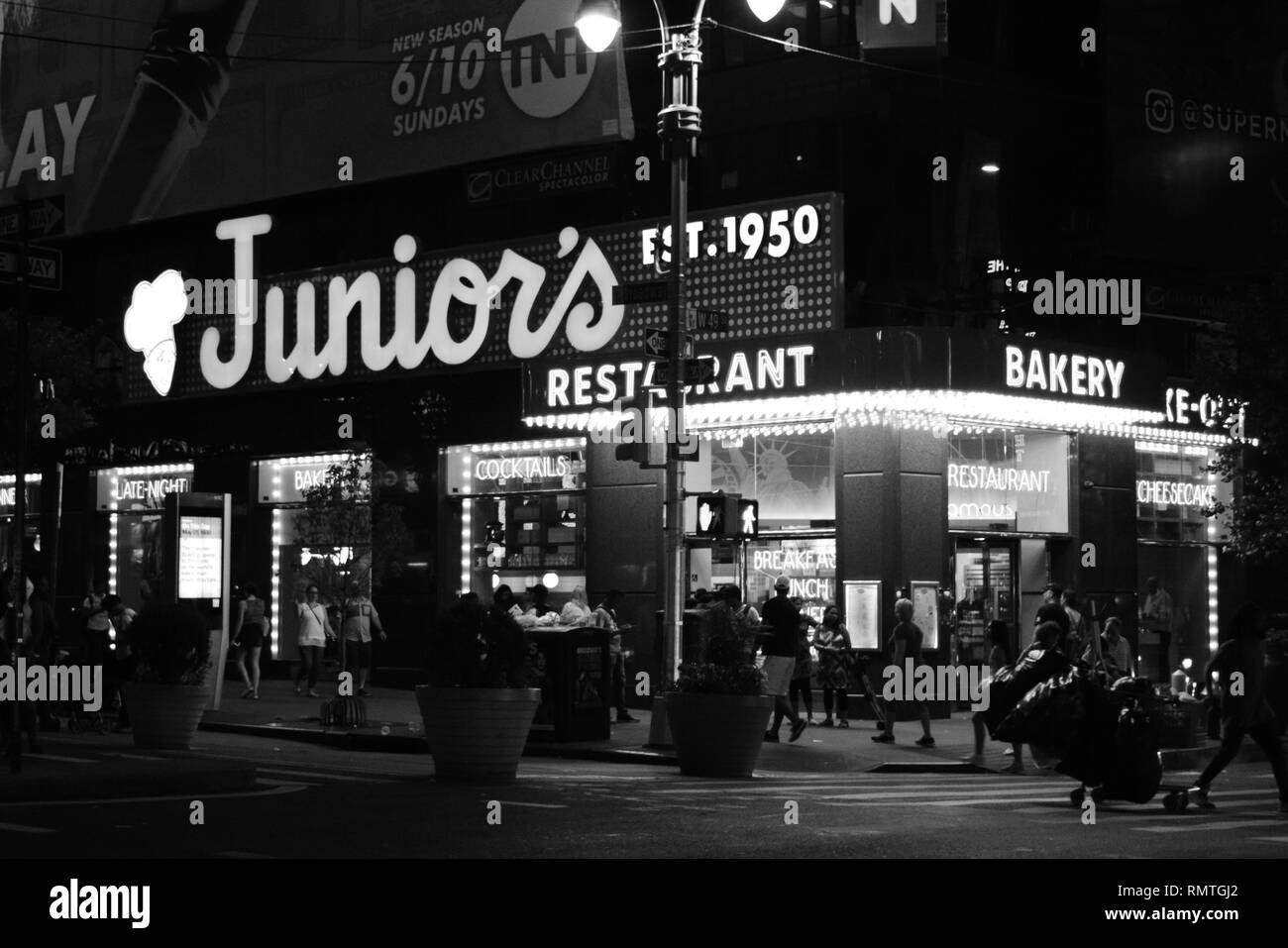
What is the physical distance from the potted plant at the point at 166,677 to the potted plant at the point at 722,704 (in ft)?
16.7

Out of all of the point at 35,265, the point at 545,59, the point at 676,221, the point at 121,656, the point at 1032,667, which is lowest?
the point at 121,656

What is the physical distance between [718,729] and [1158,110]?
59.4ft

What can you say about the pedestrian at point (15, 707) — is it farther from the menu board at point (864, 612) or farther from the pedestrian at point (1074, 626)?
the pedestrian at point (1074, 626)

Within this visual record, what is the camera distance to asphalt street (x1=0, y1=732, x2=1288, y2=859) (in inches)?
474

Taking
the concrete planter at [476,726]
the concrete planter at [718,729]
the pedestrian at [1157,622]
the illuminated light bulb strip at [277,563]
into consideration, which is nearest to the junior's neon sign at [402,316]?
the illuminated light bulb strip at [277,563]

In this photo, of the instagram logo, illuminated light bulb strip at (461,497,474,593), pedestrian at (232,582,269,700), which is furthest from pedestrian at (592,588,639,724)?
the instagram logo

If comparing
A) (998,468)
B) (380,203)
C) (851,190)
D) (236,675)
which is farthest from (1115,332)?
(236,675)

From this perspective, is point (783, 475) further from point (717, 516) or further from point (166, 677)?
point (166, 677)

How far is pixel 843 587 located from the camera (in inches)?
1075

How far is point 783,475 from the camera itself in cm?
2867

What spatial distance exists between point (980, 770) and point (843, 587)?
685 centimetres

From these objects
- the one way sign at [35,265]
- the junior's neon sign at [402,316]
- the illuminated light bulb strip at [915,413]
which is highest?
the junior's neon sign at [402,316]

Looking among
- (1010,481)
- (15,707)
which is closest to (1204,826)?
(15,707)

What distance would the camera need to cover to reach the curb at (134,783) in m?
14.6
